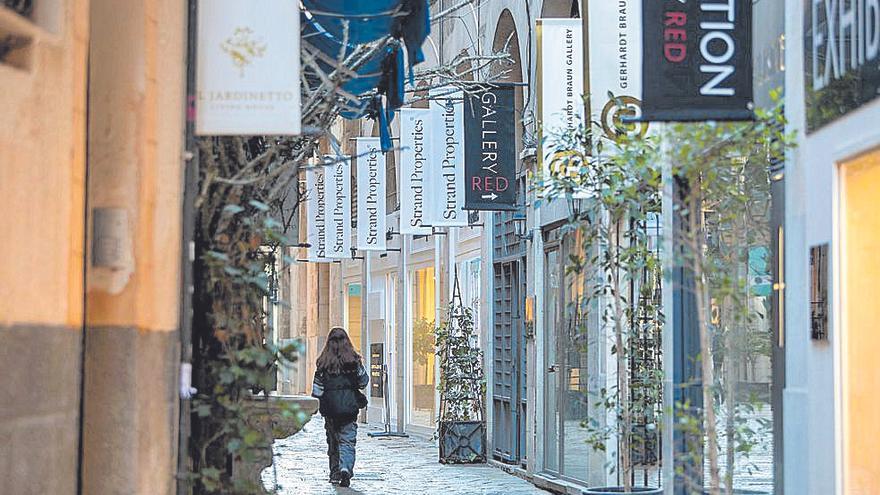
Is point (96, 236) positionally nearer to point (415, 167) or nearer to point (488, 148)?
point (488, 148)

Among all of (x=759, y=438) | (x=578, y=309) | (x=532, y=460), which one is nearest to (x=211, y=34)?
(x=759, y=438)

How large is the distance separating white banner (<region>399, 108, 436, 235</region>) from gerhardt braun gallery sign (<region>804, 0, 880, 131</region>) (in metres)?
11.3

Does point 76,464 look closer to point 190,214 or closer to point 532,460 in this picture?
point 190,214

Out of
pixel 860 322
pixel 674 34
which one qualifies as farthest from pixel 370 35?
pixel 860 322

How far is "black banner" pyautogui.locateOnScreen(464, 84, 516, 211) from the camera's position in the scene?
18531 millimetres

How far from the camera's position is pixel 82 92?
20.8ft

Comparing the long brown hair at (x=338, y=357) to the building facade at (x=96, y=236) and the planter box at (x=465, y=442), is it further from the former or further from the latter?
the building facade at (x=96, y=236)

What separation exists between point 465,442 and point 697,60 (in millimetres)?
12811

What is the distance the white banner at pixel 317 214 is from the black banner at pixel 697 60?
16623 mm

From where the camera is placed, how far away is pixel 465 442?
2102cm

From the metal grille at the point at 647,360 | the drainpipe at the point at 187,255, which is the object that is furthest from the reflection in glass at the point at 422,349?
the drainpipe at the point at 187,255

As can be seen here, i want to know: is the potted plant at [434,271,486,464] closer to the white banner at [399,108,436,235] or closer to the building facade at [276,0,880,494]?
the building facade at [276,0,880,494]

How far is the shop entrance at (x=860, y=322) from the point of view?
7398mm

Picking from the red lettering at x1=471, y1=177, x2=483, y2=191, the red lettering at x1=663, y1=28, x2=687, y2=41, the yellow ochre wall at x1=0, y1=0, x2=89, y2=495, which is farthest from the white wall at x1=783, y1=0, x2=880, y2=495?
the red lettering at x1=471, y1=177, x2=483, y2=191
